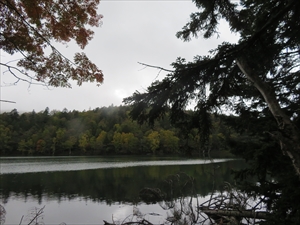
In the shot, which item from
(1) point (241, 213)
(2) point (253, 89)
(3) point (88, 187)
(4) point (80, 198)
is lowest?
(4) point (80, 198)

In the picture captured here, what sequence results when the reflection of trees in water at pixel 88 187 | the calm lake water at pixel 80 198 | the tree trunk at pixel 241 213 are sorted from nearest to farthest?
the tree trunk at pixel 241 213
the calm lake water at pixel 80 198
the reflection of trees in water at pixel 88 187

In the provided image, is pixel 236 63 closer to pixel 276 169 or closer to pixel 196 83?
pixel 196 83

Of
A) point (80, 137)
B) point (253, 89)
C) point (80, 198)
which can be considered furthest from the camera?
point (80, 137)

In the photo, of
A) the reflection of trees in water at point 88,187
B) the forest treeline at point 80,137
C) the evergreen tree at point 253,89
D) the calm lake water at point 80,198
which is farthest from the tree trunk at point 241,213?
the forest treeline at point 80,137

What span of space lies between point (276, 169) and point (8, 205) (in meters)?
16.1

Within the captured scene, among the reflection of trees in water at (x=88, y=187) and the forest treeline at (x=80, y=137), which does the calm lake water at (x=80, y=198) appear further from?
the forest treeline at (x=80, y=137)

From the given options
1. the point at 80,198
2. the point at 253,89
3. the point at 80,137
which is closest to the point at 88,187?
the point at 80,198

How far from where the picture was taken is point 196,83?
397 cm

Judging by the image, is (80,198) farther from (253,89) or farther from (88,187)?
(253,89)

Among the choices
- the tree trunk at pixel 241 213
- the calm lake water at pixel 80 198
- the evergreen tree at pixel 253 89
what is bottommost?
the calm lake water at pixel 80 198

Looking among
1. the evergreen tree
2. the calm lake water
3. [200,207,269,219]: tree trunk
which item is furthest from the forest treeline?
the evergreen tree

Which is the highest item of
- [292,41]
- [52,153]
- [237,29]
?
[237,29]

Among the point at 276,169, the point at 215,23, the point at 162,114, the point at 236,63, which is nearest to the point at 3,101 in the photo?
the point at 162,114

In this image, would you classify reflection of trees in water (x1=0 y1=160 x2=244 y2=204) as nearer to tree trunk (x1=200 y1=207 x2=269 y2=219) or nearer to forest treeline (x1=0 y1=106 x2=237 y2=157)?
tree trunk (x1=200 y1=207 x2=269 y2=219)
